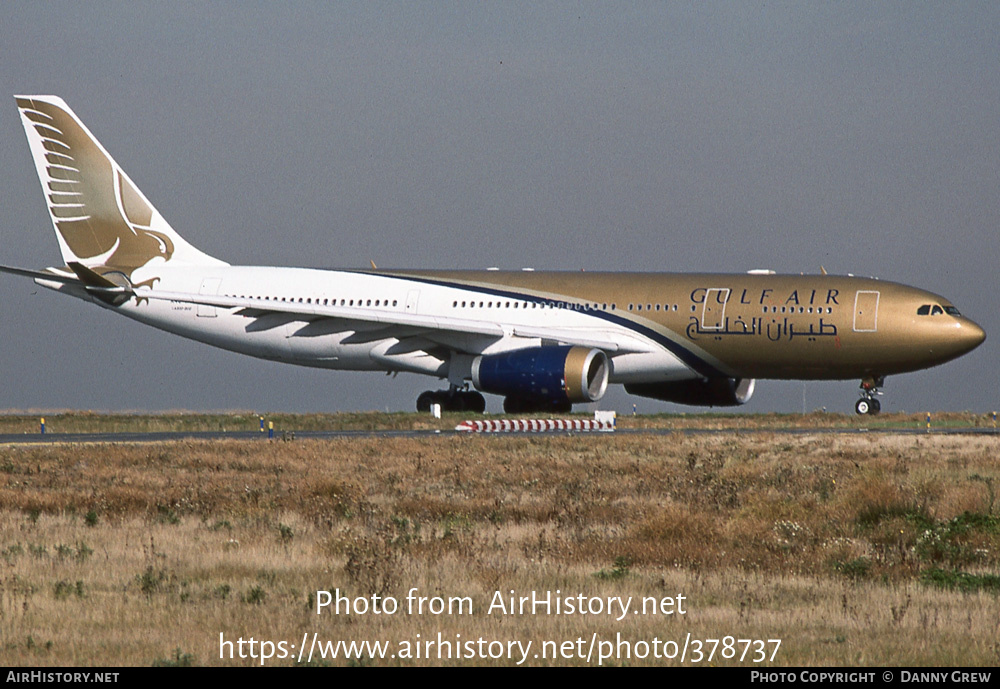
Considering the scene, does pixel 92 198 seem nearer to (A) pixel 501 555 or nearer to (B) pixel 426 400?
(B) pixel 426 400

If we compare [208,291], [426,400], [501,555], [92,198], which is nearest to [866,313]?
Answer: [426,400]

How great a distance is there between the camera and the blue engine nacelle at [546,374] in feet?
118

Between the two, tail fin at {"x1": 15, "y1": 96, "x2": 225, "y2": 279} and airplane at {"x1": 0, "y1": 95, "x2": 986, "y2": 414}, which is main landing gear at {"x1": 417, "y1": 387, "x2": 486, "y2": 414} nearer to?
airplane at {"x1": 0, "y1": 95, "x2": 986, "y2": 414}

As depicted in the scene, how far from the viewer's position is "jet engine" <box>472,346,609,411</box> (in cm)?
3609

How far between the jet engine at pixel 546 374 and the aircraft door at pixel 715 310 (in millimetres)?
2958

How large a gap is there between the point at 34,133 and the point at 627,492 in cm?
3137

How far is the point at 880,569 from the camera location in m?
13.3

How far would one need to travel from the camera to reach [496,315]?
39688mm

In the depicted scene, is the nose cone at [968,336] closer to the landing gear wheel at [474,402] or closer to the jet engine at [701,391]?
the jet engine at [701,391]

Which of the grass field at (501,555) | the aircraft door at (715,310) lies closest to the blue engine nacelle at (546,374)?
the aircraft door at (715,310)

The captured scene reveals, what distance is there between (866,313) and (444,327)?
1162cm

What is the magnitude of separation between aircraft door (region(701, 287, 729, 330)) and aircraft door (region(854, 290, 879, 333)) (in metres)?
3.48

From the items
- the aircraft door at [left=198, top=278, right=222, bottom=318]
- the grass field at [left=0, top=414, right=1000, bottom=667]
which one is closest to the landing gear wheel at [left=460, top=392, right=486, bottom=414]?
the aircraft door at [left=198, top=278, right=222, bottom=318]
